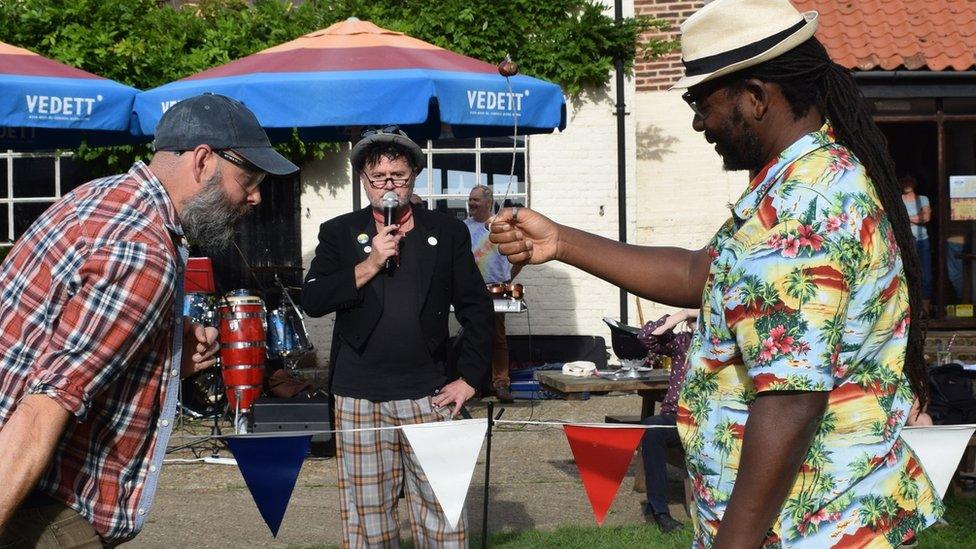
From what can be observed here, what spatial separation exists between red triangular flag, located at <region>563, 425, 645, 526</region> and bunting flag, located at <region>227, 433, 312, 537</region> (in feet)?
4.13

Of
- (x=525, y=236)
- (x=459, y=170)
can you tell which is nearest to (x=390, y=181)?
(x=525, y=236)

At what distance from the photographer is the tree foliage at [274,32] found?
11.8 m

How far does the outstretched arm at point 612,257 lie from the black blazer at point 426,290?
2.13 meters

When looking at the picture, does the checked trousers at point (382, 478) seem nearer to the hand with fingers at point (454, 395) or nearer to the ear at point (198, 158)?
the hand with fingers at point (454, 395)

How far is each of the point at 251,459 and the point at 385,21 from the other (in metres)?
7.84

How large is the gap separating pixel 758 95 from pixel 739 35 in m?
0.13

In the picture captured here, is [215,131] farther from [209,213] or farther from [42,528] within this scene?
[42,528]

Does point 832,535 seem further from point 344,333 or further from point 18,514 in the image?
point 344,333

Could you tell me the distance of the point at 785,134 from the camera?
238 cm

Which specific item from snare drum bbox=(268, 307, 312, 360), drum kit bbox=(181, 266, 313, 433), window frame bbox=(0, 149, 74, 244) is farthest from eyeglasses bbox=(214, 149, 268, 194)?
window frame bbox=(0, 149, 74, 244)

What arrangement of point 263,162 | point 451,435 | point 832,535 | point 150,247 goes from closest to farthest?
point 832,535 → point 150,247 → point 263,162 → point 451,435

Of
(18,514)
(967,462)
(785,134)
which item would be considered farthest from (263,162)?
(967,462)

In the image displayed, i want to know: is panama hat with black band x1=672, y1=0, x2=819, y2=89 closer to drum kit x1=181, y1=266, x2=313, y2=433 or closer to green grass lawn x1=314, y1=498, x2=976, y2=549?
green grass lawn x1=314, y1=498, x2=976, y2=549

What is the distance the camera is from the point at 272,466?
17.0 ft
